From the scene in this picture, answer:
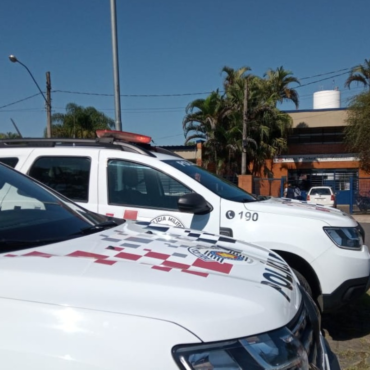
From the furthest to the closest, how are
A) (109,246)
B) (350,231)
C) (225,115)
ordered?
1. (225,115)
2. (350,231)
3. (109,246)

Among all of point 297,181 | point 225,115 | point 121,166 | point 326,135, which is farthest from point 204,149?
point 121,166

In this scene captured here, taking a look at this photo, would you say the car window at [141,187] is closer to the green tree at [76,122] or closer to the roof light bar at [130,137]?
the roof light bar at [130,137]

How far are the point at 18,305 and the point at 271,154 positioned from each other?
2624cm

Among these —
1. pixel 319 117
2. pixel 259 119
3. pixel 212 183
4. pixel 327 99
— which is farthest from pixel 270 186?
pixel 212 183

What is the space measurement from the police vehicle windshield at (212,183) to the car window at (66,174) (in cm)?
87

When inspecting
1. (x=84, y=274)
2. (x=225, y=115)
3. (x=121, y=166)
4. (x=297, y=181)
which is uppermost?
(x=225, y=115)

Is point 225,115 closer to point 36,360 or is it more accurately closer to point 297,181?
point 297,181

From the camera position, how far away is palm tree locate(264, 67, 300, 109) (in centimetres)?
2836

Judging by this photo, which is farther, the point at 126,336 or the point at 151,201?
the point at 151,201

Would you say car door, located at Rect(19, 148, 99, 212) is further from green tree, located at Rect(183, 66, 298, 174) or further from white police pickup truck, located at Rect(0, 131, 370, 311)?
green tree, located at Rect(183, 66, 298, 174)

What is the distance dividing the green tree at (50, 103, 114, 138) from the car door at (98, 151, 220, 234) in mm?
25445

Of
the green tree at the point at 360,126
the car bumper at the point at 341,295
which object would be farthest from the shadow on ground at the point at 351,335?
the green tree at the point at 360,126

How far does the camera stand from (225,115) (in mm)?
26156

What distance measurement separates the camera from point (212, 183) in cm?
431
